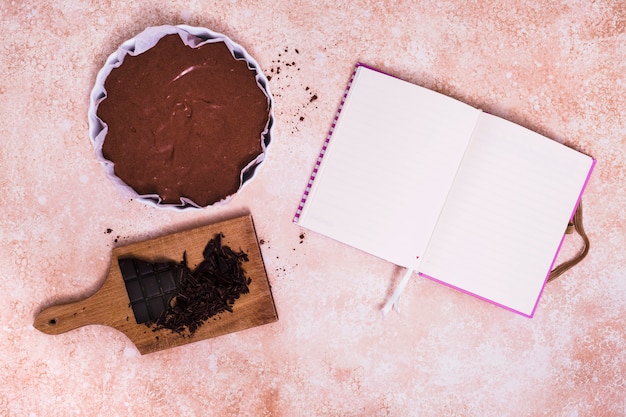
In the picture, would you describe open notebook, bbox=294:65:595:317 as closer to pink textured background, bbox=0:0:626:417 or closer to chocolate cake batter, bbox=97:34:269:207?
pink textured background, bbox=0:0:626:417

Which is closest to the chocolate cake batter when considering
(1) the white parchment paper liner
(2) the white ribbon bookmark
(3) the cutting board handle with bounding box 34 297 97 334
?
(1) the white parchment paper liner

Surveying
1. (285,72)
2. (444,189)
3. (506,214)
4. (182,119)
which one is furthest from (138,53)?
(506,214)

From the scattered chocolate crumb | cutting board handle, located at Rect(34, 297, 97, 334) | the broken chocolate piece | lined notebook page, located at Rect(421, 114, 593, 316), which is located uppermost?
the scattered chocolate crumb

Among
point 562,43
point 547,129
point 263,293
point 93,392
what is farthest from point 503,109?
point 93,392

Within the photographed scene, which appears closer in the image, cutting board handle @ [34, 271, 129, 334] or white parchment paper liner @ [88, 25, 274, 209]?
white parchment paper liner @ [88, 25, 274, 209]

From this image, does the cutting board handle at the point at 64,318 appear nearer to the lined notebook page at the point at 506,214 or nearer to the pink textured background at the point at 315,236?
the pink textured background at the point at 315,236

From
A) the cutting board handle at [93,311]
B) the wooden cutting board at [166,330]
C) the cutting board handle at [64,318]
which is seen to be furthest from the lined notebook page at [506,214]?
the cutting board handle at [64,318]
